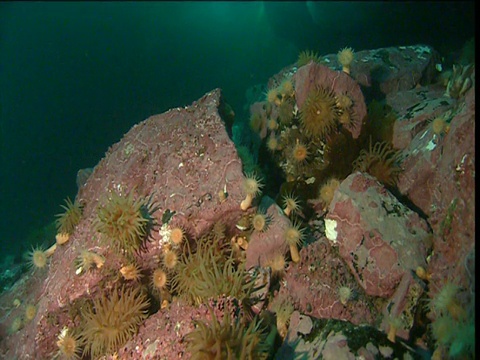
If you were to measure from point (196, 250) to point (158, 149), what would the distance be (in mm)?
1685

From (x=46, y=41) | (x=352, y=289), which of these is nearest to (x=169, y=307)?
(x=352, y=289)

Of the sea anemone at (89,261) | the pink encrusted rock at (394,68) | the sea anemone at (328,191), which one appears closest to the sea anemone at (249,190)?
the sea anemone at (328,191)

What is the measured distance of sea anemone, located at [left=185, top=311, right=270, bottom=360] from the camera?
3.16 metres

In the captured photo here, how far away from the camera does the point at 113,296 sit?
4.17m

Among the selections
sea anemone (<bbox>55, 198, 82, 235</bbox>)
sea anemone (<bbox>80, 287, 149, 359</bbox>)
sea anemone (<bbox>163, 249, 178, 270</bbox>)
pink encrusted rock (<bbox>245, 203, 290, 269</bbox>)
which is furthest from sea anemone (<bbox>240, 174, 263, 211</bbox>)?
sea anemone (<bbox>55, 198, 82, 235</bbox>)

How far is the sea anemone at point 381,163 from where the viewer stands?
481 centimetres

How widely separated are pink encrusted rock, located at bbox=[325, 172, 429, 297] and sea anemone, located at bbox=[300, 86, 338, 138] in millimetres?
1107

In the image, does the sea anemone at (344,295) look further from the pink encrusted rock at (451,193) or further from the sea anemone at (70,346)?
the sea anemone at (70,346)

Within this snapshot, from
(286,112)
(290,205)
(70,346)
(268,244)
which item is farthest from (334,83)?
(70,346)

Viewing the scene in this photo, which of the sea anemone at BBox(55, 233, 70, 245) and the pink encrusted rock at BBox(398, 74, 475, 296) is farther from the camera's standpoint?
the sea anemone at BBox(55, 233, 70, 245)

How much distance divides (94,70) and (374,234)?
22.6 meters

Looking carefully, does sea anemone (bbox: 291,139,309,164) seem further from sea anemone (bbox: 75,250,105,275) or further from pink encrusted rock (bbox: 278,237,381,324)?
sea anemone (bbox: 75,250,105,275)

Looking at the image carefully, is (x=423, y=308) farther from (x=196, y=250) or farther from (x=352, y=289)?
(x=196, y=250)

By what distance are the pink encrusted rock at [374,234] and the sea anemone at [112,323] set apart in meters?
2.72
